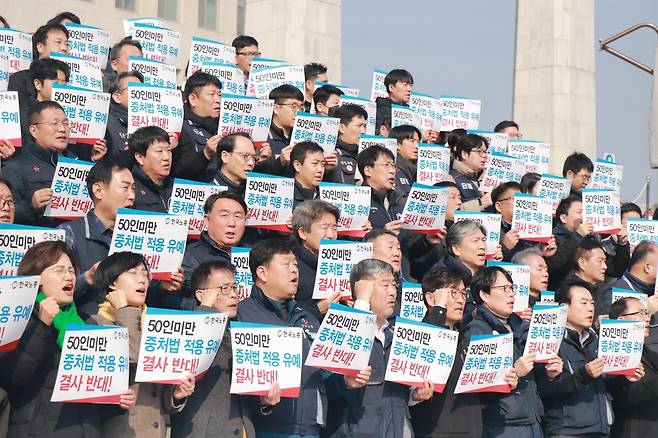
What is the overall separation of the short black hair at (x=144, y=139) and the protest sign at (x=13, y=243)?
2.09m

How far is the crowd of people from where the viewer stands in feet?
24.1

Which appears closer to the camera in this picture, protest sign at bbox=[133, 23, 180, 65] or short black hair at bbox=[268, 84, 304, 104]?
short black hair at bbox=[268, 84, 304, 104]

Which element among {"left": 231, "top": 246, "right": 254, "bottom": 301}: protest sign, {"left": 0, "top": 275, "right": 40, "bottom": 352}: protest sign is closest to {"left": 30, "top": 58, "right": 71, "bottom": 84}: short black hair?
{"left": 231, "top": 246, "right": 254, "bottom": 301}: protest sign

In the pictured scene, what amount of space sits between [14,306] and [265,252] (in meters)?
2.03

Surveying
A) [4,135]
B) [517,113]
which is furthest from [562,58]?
[4,135]

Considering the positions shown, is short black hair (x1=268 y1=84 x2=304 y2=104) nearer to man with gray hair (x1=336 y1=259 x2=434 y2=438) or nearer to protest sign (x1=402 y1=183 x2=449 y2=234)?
protest sign (x1=402 y1=183 x2=449 y2=234)

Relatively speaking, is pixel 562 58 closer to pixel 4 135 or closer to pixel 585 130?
pixel 585 130

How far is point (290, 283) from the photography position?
831 centimetres

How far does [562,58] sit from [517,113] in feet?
4.76

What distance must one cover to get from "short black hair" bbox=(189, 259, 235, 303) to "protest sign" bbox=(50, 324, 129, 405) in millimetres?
1034

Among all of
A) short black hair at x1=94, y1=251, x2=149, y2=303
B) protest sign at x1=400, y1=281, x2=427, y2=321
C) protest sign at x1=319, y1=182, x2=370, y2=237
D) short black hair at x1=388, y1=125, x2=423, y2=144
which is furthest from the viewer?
short black hair at x1=388, y1=125, x2=423, y2=144

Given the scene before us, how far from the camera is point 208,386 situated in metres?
7.65

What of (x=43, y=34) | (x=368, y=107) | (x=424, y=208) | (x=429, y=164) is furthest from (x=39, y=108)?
(x=368, y=107)

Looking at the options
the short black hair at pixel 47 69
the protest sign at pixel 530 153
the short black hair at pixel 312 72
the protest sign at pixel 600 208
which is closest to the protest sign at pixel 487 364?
the protest sign at pixel 600 208
